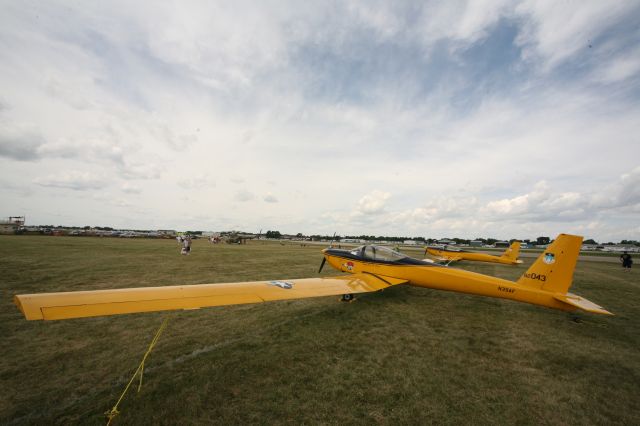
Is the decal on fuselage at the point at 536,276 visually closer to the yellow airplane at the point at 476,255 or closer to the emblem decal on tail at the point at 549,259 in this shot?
the emblem decal on tail at the point at 549,259

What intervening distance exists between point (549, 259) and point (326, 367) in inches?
238

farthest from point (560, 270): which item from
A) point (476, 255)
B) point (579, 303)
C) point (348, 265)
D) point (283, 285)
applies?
point (476, 255)

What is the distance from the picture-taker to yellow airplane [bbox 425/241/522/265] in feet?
63.6

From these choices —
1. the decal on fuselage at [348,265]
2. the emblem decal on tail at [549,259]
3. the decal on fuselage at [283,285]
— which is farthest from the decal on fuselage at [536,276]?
the decal on fuselage at [283,285]

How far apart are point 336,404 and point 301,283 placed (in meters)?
3.30

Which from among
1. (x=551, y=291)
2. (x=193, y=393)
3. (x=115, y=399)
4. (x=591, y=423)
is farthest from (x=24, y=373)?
(x=551, y=291)

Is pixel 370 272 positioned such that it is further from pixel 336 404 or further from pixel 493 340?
pixel 336 404

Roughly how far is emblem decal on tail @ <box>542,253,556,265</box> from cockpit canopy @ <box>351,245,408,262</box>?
351 cm

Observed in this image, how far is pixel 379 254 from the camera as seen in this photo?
908 centimetres

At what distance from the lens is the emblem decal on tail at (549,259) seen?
6.32 meters

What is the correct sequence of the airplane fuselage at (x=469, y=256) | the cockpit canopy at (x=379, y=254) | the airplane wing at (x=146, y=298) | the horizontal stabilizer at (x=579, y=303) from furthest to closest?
1. the airplane fuselage at (x=469, y=256)
2. the cockpit canopy at (x=379, y=254)
3. the horizontal stabilizer at (x=579, y=303)
4. the airplane wing at (x=146, y=298)

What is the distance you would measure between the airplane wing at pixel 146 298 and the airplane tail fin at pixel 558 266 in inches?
207

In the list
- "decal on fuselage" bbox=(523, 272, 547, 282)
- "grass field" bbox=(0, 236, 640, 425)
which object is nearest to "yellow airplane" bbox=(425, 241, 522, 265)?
"decal on fuselage" bbox=(523, 272, 547, 282)

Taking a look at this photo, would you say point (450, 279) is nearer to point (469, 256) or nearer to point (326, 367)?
point (326, 367)
